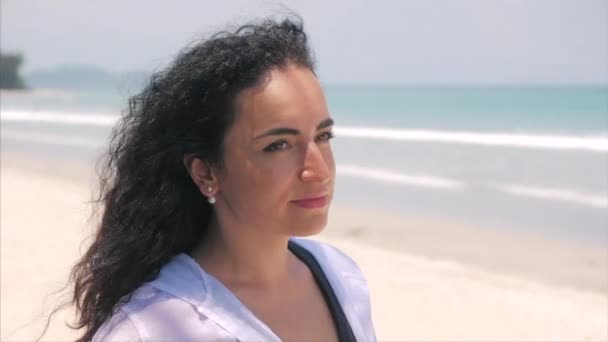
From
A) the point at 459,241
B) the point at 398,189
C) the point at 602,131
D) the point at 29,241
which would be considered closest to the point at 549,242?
the point at 459,241

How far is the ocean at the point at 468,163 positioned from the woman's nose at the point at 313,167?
109 cm

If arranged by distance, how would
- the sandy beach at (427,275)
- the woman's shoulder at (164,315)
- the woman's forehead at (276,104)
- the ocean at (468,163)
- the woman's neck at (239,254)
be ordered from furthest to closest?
the ocean at (468,163), the sandy beach at (427,275), the woman's neck at (239,254), the woman's forehead at (276,104), the woman's shoulder at (164,315)

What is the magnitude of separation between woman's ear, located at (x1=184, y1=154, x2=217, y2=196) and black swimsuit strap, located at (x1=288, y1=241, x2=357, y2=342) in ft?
1.38

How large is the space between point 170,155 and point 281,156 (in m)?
0.29

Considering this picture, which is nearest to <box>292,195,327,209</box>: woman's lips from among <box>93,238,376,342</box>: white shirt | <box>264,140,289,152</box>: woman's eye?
<box>264,140,289,152</box>: woman's eye

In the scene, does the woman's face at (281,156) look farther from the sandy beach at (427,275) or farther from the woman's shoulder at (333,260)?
the sandy beach at (427,275)

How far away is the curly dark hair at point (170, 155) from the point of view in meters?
1.64

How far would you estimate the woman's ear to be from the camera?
1.69 m

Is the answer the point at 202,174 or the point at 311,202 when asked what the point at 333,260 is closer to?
the point at 311,202

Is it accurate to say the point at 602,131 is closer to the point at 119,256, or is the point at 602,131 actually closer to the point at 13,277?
the point at 13,277

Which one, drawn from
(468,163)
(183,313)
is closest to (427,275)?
(183,313)

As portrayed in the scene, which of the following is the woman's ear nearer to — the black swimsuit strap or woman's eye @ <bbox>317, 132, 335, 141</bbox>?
woman's eye @ <bbox>317, 132, 335, 141</bbox>

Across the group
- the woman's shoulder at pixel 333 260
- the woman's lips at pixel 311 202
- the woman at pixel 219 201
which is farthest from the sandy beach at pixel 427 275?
the woman's lips at pixel 311 202

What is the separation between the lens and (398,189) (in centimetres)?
1003
